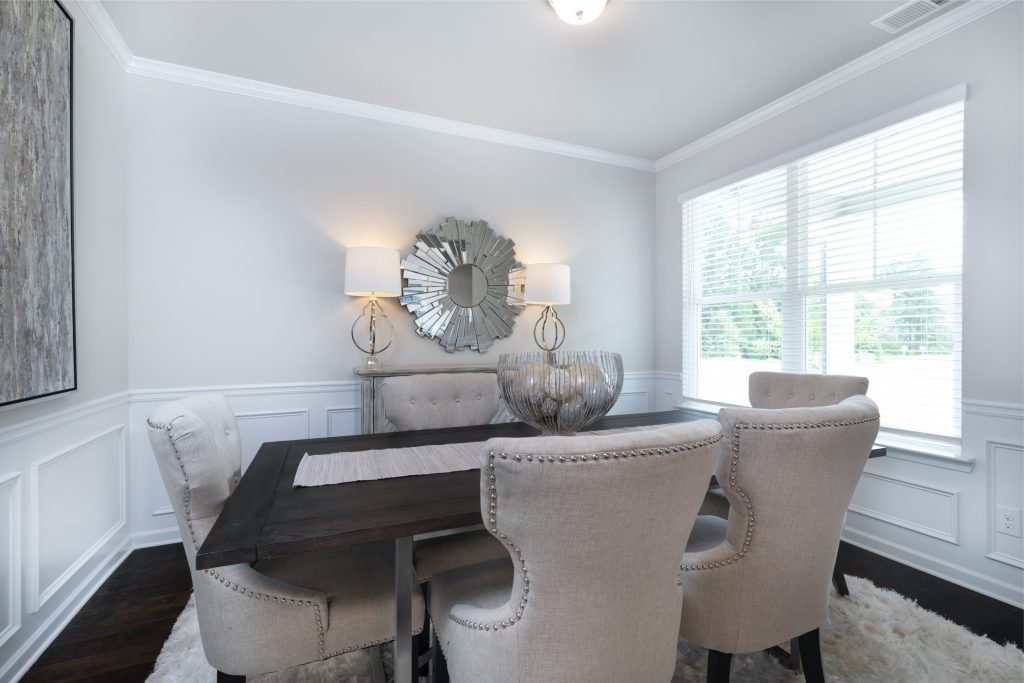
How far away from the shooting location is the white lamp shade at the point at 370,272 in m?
2.78

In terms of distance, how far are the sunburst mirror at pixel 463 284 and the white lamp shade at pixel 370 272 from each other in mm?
343

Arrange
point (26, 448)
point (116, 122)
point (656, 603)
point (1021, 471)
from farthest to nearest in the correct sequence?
point (116, 122), point (1021, 471), point (26, 448), point (656, 603)

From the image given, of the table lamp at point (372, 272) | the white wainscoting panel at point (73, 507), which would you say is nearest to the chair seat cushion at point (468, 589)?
the white wainscoting panel at point (73, 507)

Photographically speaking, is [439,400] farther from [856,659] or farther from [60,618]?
[856,659]

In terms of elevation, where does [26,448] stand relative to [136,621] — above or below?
above

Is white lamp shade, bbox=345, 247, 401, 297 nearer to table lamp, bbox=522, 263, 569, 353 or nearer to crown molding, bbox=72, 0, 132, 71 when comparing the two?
table lamp, bbox=522, 263, 569, 353

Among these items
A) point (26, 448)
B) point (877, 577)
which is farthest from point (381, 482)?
point (877, 577)

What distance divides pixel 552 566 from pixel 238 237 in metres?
2.80

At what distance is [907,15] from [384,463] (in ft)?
10.1

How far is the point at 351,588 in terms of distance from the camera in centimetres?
126

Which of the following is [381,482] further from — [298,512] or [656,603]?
[656,603]

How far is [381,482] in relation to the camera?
4.35 ft

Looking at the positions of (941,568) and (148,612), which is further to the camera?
(941,568)

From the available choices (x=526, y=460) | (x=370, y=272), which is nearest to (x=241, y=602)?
(x=526, y=460)
